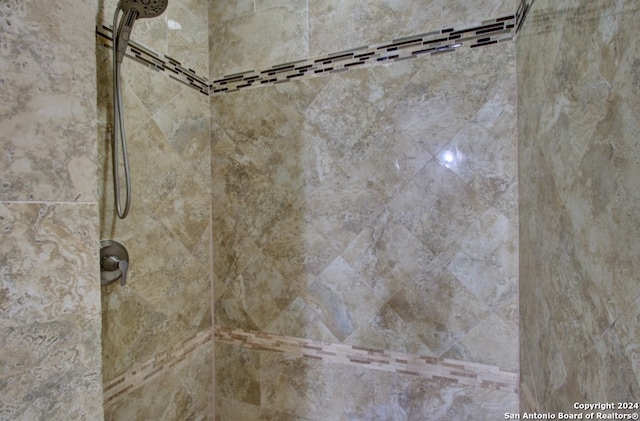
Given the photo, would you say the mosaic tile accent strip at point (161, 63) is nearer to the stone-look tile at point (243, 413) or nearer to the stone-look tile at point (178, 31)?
the stone-look tile at point (178, 31)

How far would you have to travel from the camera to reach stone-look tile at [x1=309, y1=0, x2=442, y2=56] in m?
1.10

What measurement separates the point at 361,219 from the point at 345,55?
69 cm

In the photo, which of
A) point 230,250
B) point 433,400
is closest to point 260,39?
point 230,250

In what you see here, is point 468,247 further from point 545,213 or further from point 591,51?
point 591,51

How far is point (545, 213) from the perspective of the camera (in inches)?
28.4

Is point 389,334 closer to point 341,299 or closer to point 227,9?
point 341,299

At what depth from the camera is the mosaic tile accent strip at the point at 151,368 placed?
994 mm

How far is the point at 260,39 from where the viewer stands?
52.3 inches

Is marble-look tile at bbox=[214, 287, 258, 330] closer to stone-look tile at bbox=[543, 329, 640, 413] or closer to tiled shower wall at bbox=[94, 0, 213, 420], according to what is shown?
tiled shower wall at bbox=[94, 0, 213, 420]

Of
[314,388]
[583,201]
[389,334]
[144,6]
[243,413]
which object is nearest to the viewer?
[583,201]

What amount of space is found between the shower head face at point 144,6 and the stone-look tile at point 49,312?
68 centimetres

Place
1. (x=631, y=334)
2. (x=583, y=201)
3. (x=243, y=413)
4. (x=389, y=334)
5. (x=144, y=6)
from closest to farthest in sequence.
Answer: (x=631, y=334), (x=583, y=201), (x=144, y=6), (x=389, y=334), (x=243, y=413)

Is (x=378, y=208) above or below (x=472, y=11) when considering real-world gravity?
below

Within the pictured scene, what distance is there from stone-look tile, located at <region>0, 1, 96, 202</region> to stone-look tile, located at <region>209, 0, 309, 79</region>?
82 cm
